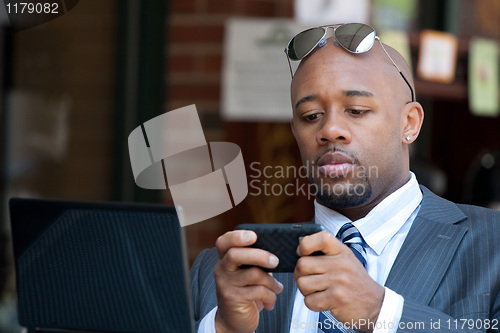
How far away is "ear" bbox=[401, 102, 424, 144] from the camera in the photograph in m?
2.21

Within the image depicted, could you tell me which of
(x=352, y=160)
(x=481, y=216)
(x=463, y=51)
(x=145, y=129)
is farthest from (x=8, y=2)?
(x=463, y=51)

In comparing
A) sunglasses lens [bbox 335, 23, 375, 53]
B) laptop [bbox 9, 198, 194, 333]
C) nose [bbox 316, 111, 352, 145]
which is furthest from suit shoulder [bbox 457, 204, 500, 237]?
laptop [bbox 9, 198, 194, 333]

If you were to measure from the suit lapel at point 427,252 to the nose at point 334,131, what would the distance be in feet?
0.97

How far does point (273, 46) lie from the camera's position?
370cm

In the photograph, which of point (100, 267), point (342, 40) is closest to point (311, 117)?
point (342, 40)

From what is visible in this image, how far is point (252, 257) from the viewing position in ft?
5.74

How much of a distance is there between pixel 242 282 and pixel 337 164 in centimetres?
45

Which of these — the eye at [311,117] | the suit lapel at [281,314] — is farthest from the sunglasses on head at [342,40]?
the suit lapel at [281,314]

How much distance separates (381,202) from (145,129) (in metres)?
1.97

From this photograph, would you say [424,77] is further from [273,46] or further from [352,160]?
[352,160]

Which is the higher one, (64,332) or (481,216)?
(481,216)

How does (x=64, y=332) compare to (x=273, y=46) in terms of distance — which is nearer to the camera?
(x=64, y=332)

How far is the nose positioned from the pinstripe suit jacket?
296 millimetres

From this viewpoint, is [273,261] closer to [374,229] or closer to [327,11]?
[374,229]
